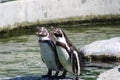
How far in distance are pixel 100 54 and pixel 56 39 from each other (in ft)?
13.1

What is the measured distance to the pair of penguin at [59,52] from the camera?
8.47 m

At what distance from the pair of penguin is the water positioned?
1.93 meters

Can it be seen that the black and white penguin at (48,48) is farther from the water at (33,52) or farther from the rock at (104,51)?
the rock at (104,51)

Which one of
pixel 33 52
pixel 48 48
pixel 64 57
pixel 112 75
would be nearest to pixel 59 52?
pixel 64 57

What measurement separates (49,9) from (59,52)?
31.6ft

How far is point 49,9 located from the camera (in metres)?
18.0

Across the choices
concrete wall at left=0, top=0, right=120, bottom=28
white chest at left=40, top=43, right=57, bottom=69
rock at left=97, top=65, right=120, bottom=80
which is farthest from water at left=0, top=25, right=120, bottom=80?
white chest at left=40, top=43, right=57, bottom=69

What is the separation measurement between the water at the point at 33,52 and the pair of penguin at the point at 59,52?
1930 millimetres

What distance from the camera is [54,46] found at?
28.3 feet

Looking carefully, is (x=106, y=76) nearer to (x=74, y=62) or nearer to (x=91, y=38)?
(x=74, y=62)

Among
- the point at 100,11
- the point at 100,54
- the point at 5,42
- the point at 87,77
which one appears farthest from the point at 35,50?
the point at 100,11

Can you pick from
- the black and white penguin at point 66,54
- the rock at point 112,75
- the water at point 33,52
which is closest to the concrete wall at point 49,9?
the water at point 33,52

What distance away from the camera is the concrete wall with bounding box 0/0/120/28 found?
16.7 m

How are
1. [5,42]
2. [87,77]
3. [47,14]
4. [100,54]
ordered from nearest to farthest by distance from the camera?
[87,77] → [100,54] → [5,42] → [47,14]
